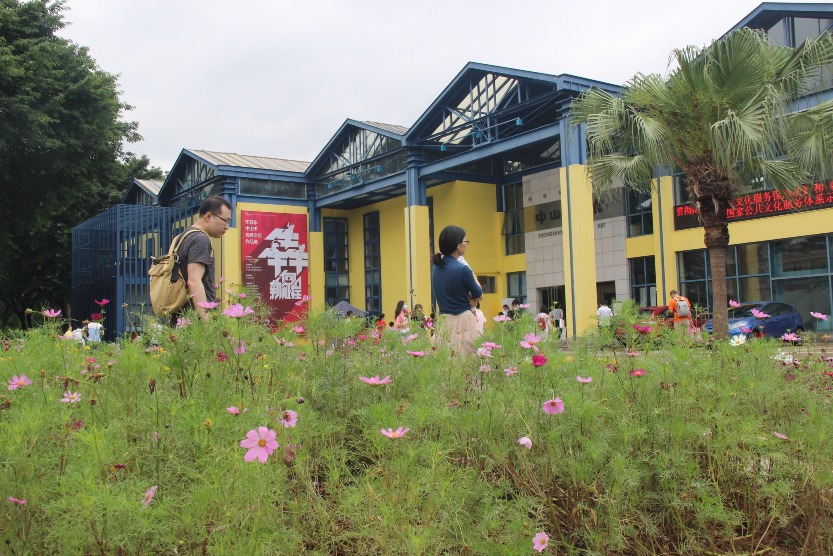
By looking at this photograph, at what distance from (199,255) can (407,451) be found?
2.31 meters

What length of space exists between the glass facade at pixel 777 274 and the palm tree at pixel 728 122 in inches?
343

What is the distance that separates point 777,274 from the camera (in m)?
20.5

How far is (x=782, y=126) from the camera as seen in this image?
11.2 meters

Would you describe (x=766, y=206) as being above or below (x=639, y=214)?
below

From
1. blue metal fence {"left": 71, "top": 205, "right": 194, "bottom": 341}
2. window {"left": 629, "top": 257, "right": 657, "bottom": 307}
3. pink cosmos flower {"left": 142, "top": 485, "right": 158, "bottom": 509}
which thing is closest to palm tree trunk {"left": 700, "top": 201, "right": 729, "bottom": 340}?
pink cosmos flower {"left": 142, "top": 485, "right": 158, "bottom": 509}

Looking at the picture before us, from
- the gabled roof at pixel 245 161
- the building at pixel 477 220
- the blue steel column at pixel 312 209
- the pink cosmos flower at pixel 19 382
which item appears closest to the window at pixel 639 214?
the building at pixel 477 220

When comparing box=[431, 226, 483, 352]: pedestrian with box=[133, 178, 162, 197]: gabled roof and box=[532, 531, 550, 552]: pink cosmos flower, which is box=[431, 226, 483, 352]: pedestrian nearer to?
box=[532, 531, 550, 552]: pink cosmos flower

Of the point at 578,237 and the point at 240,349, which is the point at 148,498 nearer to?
the point at 240,349

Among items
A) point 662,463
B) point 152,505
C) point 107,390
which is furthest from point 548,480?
point 107,390

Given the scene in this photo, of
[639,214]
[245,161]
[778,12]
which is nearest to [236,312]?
[778,12]

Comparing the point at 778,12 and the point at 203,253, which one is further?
the point at 778,12

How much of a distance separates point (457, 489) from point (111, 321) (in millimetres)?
28011

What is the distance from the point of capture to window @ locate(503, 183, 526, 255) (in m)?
27.8

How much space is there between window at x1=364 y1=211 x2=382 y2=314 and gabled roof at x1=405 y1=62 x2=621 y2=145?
6539 millimetres
